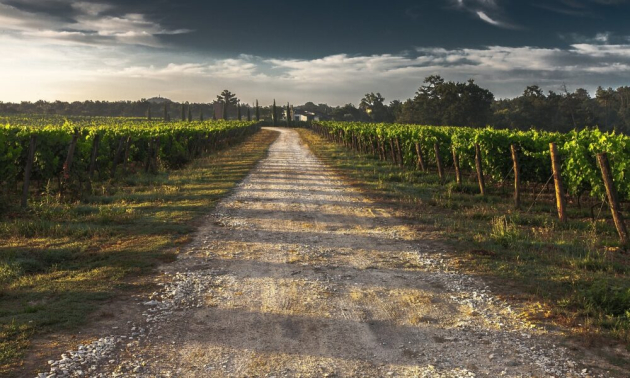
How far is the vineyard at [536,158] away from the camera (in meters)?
12.4

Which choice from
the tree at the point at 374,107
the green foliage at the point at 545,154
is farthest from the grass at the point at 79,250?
the tree at the point at 374,107

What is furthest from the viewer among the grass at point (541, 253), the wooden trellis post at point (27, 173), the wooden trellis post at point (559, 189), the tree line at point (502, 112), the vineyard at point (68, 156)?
the tree line at point (502, 112)

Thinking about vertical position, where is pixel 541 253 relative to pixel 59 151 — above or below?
below

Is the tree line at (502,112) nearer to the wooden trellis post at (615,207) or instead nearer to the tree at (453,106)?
the tree at (453,106)

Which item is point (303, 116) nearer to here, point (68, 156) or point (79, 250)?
point (68, 156)

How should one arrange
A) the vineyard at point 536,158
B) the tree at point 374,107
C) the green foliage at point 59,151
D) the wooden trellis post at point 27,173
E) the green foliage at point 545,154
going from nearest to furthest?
the vineyard at point 536,158 < the wooden trellis post at point 27,173 < the green foliage at point 545,154 < the green foliage at point 59,151 < the tree at point 374,107

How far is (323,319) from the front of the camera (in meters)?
5.72

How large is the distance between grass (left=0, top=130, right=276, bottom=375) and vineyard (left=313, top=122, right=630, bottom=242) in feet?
29.8

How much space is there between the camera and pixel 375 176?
68.2 ft

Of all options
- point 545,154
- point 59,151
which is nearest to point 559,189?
point 545,154

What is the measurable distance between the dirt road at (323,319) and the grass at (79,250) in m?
0.72

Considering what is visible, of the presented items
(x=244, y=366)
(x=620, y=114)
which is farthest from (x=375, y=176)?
(x=620, y=114)

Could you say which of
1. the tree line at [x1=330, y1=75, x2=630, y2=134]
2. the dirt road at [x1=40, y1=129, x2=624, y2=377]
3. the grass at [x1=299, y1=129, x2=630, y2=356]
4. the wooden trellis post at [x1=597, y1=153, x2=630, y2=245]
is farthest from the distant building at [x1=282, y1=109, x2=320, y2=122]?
the dirt road at [x1=40, y1=129, x2=624, y2=377]

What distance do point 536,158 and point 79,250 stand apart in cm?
1463
